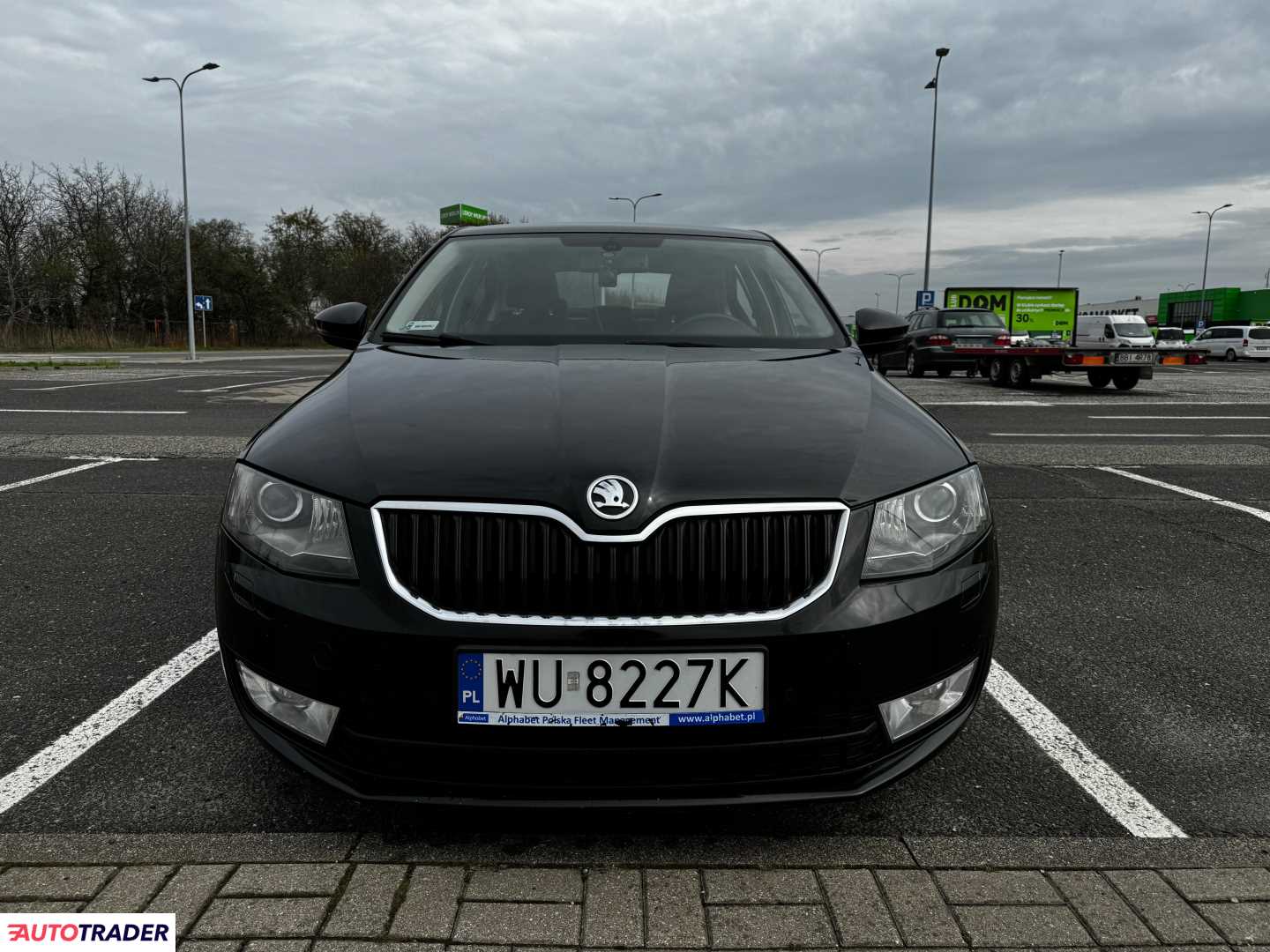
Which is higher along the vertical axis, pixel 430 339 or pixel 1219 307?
pixel 1219 307

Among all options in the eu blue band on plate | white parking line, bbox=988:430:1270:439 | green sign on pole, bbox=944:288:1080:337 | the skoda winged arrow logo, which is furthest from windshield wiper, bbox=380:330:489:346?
green sign on pole, bbox=944:288:1080:337

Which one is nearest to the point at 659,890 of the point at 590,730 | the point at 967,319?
the point at 590,730

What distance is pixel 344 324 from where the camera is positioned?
346 cm

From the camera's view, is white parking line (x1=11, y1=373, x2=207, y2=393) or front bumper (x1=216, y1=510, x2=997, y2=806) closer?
front bumper (x1=216, y1=510, x2=997, y2=806)

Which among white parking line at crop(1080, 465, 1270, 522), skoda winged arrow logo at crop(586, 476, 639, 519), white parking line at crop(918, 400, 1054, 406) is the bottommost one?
white parking line at crop(1080, 465, 1270, 522)

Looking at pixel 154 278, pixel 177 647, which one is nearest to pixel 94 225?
pixel 154 278

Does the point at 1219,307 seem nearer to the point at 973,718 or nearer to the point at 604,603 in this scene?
the point at 973,718

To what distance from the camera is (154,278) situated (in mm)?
47688

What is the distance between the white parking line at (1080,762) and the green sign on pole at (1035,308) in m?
27.7

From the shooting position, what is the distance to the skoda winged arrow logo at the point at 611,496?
187 centimetres

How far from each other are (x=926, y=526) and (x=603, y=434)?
28.2 inches

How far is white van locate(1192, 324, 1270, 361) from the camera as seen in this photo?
128ft

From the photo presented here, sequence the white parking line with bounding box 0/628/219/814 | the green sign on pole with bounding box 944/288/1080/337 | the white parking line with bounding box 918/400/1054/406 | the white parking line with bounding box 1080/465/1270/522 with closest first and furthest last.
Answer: the white parking line with bounding box 0/628/219/814 < the white parking line with bounding box 1080/465/1270/522 < the white parking line with bounding box 918/400/1054/406 < the green sign on pole with bounding box 944/288/1080/337

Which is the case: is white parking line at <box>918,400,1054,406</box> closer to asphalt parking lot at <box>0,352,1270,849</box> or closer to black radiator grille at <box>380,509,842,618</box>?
asphalt parking lot at <box>0,352,1270,849</box>
